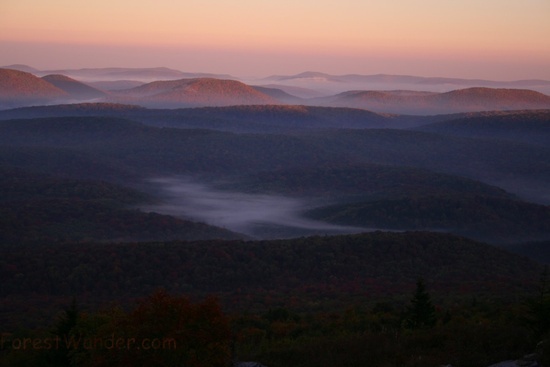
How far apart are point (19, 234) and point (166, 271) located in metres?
15.9

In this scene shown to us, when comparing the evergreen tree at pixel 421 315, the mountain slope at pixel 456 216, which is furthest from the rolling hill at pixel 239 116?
the evergreen tree at pixel 421 315

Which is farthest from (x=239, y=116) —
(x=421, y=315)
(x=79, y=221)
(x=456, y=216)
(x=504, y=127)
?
(x=421, y=315)

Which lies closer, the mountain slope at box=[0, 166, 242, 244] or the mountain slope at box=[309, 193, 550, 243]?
the mountain slope at box=[0, 166, 242, 244]

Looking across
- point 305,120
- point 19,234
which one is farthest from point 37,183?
point 305,120

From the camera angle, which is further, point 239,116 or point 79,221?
point 239,116

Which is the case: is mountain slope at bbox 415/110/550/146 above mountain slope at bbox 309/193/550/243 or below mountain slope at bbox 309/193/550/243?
above

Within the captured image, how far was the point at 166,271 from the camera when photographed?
31312 mm

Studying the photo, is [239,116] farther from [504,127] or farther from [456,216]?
[456,216]

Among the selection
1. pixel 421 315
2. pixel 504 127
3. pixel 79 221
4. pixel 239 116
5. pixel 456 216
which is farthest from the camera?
pixel 239 116

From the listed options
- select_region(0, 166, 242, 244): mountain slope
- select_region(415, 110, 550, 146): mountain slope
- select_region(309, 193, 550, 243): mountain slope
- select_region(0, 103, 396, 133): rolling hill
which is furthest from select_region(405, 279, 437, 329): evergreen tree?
select_region(0, 103, 396, 133): rolling hill

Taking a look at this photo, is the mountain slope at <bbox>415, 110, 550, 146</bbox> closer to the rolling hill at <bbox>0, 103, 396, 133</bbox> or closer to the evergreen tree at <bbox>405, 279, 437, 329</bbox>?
the rolling hill at <bbox>0, 103, 396, 133</bbox>

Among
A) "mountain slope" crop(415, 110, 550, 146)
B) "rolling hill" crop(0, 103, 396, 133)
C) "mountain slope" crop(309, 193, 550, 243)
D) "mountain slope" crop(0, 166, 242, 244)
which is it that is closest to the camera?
"mountain slope" crop(0, 166, 242, 244)

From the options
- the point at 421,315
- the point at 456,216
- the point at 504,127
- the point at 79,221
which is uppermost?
the point at 504,127

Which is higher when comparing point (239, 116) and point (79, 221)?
point (239, 116)
